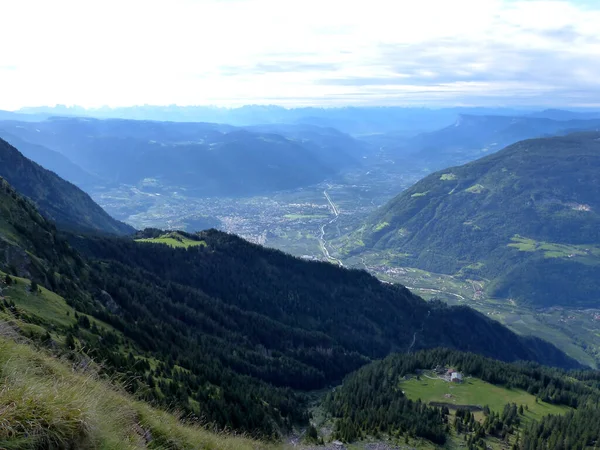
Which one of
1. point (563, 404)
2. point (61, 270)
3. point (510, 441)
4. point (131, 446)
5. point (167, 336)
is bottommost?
point (563, 404)

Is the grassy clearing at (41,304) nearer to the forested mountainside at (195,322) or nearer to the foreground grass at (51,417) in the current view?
the forested mountainside at (195,322)

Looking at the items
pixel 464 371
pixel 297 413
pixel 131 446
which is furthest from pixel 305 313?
pixel 131 446

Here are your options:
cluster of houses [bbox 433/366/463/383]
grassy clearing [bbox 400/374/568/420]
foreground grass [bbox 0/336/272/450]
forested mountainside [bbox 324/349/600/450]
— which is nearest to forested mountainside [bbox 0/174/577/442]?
forested mountainside [bbox 324/349/600/450]

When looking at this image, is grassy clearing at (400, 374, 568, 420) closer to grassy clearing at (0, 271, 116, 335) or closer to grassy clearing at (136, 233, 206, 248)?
grassy clearing at (0, 271, 116, 335)

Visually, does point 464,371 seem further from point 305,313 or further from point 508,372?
point 305,313

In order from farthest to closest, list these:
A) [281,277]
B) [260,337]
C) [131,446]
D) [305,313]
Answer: [281,277] → [305,313] → [260,337] → [131,446]

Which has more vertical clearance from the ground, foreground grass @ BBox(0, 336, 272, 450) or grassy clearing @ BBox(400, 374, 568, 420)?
foreground grass @ BBox(0, 336, 272, 450)
